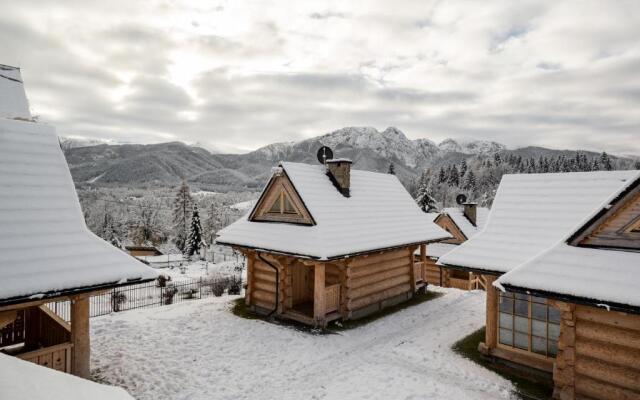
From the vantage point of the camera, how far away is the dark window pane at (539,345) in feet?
32.4

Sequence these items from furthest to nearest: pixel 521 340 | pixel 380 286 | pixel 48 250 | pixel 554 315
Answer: pixel 380 286, pixel 521 340, pixel 554 315, pixel 48 250

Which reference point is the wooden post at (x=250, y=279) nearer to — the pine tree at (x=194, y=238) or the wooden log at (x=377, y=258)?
the wooden log at (x=377, y=258)

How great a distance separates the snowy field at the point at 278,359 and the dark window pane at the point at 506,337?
1070mm

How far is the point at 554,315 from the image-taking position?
9703 mm

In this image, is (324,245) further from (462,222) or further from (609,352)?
(462,222)

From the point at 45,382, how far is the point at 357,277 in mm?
12197

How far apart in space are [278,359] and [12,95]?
1095 cm

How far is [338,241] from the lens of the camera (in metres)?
13.3

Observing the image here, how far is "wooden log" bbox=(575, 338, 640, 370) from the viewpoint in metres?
7.64

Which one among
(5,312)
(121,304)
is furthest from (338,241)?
(121,304)

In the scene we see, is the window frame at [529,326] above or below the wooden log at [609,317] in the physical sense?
below

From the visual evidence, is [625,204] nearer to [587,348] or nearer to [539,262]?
[539,262]

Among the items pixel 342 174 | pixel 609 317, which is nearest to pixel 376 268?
pixel 342 174

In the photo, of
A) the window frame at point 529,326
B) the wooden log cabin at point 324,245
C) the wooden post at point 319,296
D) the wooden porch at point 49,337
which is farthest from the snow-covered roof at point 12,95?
the window frame at point 529,326
